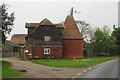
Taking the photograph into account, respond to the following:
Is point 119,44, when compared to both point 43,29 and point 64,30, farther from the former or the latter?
point 43,29

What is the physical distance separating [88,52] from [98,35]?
11159 millimetres

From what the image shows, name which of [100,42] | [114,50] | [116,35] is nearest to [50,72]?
[100,42]

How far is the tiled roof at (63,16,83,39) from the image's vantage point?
37.0m

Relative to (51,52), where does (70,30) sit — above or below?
above

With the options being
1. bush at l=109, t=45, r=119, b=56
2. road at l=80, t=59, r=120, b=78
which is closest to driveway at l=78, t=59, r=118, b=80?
road at l=80, t=59, r=120, b=78

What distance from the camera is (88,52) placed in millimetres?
43406

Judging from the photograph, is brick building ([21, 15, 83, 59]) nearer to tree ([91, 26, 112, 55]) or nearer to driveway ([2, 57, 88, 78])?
driveway ([2, 57, 88, 78])

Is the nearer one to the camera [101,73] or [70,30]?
[101,73]

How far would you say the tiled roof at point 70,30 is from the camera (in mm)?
36956

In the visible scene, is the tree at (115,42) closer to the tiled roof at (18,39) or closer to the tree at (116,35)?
the tree at (116,35)

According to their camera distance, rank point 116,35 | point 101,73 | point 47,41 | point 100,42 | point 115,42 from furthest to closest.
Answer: point 116,35, point 115,42, point 100,42, point 47,41, point 101,73

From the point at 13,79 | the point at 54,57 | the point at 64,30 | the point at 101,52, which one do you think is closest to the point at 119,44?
the point at 101,52

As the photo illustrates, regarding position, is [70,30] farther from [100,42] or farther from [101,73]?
[101,73]

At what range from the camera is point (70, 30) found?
125 ft
